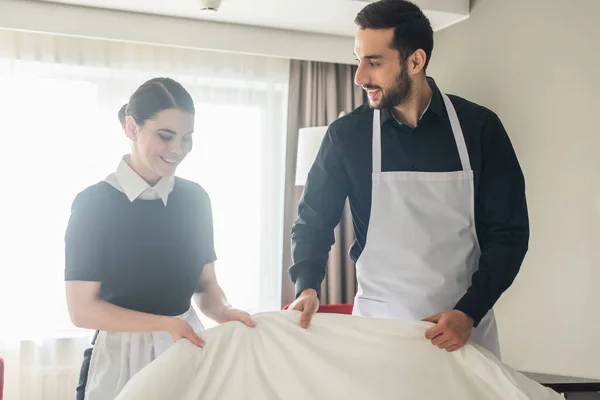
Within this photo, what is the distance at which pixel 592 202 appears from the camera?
258 centimetres

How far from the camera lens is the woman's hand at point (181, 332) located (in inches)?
53.9

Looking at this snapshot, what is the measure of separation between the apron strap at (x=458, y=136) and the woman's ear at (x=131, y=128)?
79 cm

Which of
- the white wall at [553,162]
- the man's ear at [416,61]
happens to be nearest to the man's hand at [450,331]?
the man's ear at [416,61]

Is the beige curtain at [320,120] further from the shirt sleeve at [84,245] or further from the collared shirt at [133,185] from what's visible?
the shirt sleeve at [84,245]

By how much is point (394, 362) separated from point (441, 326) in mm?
130

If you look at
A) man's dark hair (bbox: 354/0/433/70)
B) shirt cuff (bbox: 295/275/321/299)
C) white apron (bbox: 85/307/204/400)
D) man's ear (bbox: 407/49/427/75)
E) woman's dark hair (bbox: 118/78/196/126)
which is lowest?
white apron (bbox: 85/307/204/400)

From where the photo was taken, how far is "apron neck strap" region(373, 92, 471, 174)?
1639 millimetres

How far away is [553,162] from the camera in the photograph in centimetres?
279

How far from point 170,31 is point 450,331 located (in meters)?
2.78

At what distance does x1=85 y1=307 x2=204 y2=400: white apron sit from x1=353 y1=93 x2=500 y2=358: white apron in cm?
57

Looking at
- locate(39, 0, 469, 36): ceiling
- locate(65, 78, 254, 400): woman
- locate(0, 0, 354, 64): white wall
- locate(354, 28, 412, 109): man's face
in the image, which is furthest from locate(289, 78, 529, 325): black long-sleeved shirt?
locate(0, 0, 354, 64): white wall

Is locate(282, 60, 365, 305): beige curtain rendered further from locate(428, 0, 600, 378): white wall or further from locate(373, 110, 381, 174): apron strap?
locate(373, 110, 381, 174): apron strap

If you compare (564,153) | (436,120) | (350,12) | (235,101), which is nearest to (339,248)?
(235,101)

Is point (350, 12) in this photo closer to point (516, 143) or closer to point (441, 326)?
point (516, 143)
